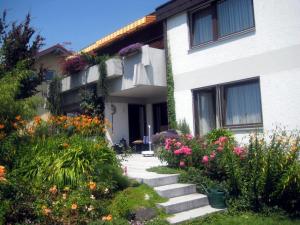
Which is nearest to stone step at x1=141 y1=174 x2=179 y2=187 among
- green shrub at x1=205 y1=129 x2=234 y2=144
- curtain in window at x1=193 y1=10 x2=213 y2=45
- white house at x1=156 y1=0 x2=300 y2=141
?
green shrub at x1=205 y1=129 x2=234 y2=144

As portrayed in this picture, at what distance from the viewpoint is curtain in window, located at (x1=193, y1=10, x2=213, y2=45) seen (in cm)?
1260

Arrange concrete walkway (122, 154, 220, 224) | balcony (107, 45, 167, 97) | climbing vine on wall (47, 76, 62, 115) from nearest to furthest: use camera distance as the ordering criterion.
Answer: concrete walkway (122, 154, 220, 224), balcony (107, 45, 167, 97), climbing vine on wall (47, 76, 62, 115)

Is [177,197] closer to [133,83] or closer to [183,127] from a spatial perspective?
[183,127]

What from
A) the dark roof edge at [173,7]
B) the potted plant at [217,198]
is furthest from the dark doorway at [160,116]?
the potted plant at [217,198]

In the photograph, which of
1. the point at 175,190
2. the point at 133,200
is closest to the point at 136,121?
the point at 175,190

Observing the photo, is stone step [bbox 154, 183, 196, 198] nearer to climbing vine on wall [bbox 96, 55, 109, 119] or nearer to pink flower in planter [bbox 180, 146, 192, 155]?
pink flower in planter [bbox 180, 146, 192, 155]

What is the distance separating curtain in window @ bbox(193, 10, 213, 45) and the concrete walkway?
21.9 feet

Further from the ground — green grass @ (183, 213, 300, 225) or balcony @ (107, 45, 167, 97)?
balcony @ (107, 45, 167, 97)

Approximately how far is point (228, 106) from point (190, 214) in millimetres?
6129

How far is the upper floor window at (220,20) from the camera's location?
37.4ft

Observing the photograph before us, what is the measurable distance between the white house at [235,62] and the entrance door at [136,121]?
4.65 m

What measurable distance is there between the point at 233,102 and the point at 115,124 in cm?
681

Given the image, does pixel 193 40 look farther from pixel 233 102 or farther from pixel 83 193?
pixel 83 193

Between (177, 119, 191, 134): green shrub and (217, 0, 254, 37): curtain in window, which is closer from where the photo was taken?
(217, 0, 254, 37): curtain in window
